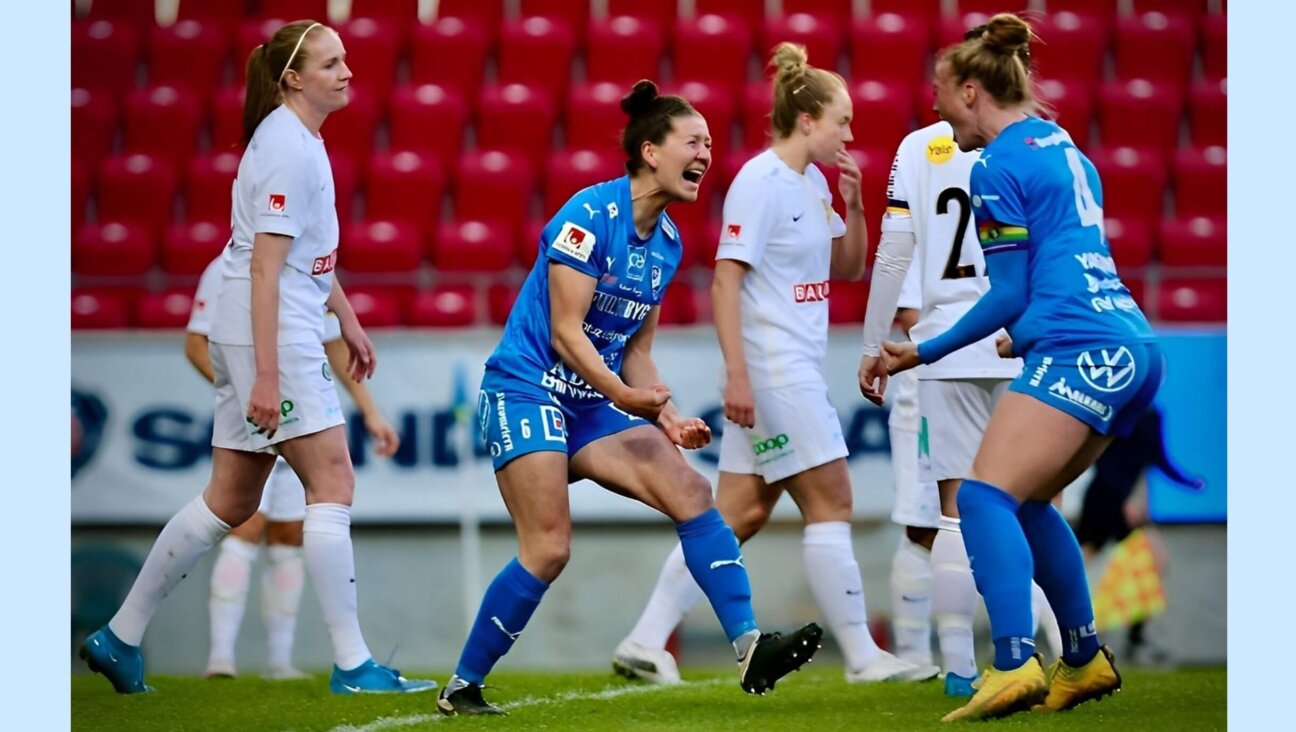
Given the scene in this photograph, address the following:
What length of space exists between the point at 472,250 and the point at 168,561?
9.10 ft

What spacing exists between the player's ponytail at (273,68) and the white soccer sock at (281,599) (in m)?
1.46

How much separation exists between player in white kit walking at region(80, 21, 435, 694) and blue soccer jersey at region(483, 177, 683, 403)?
1.99 feet

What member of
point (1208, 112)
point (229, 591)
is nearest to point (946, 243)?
point (229, 591)

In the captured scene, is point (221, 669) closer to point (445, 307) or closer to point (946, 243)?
point (445, 307)

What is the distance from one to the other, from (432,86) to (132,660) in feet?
12.7

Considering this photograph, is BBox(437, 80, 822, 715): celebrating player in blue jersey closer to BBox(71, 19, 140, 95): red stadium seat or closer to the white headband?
the white headband

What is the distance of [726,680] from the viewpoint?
15.1 feet

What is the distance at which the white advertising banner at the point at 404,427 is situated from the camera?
17.9ft

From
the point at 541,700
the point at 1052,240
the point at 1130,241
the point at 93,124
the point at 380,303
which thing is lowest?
the point at 541,700

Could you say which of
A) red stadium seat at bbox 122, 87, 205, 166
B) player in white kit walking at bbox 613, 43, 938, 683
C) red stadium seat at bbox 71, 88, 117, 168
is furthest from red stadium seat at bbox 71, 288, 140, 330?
player in white kit walking at bbox 613, 43, 938, 683

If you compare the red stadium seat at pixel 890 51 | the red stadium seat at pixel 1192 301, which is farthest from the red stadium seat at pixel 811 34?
the red stadium seat at pixel 1192 301

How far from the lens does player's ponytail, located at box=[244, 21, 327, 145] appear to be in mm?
4012

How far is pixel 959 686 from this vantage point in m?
3.86

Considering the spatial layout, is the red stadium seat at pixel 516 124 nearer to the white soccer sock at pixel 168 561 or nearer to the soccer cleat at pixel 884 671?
the white soccer sock at pixel 168 561
